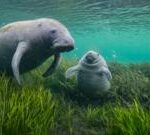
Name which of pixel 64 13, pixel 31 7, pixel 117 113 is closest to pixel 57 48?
pixel 117 113

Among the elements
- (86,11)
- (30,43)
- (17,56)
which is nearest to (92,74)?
(30,43)

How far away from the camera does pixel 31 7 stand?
1175 inches

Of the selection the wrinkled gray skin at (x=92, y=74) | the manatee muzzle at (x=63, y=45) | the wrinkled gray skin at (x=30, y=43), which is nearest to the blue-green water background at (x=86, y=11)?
the wrinkled gray skin at (x=92, y=74)

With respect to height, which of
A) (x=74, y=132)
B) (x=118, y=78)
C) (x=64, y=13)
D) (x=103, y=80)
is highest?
(x=74, y=132)

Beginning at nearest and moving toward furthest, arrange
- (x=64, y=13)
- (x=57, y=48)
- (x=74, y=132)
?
(x=74, y=132) < (x=57, y=48) < (x=64, y=13)

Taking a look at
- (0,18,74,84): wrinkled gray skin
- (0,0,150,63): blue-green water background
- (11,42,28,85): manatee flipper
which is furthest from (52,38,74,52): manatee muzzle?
(0,0,150,63): blue-green water background

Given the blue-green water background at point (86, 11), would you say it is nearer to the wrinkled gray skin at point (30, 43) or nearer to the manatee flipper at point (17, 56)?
the wrinkled gray skin at point (30, 43)

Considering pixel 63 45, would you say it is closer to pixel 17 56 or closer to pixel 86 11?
pixel 17 56

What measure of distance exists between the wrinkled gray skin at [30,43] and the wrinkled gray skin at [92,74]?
3.14 ft

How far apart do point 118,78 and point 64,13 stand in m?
22.4

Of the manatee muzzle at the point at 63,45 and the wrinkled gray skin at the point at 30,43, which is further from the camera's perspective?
the wrinkled gray skin at the point at 30,43

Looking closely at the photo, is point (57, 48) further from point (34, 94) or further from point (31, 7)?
point (31, 7)

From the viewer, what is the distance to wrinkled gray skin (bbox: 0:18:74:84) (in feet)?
28.1

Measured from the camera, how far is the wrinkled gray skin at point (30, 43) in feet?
28.1
